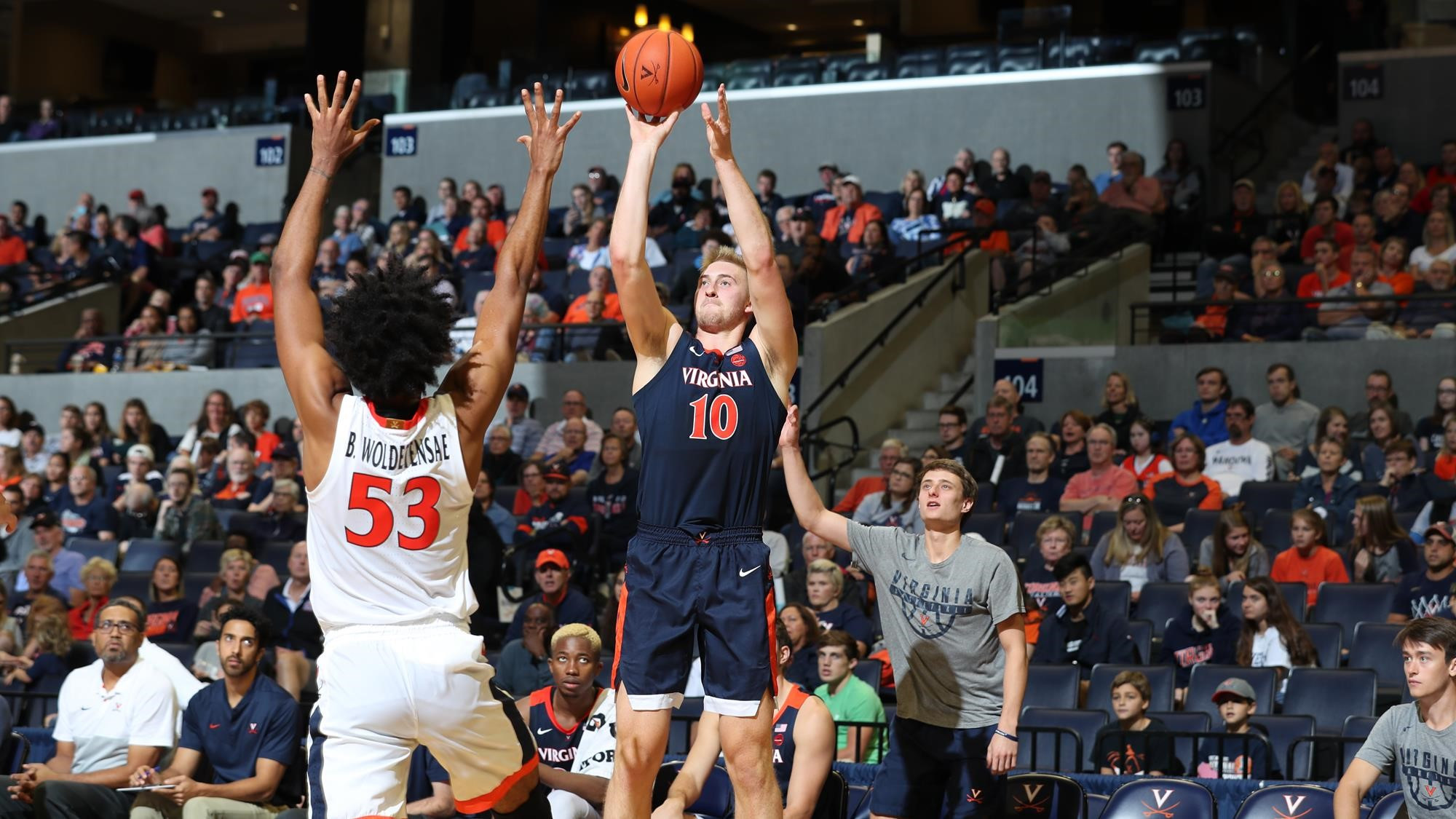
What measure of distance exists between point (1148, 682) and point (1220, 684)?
1.19ft

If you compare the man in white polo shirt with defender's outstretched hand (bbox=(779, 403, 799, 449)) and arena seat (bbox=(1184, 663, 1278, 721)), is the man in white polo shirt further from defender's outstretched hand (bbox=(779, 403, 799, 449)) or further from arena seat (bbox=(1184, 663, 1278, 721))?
arena seat (bbox=(1184, 663, 1278, 721))

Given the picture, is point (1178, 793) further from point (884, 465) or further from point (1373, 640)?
point (884, 465)

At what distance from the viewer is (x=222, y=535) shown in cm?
1352

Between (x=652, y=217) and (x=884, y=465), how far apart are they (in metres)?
6.44

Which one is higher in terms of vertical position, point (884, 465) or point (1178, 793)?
point (884, 465)

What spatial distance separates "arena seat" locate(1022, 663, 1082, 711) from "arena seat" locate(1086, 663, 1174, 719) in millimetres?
93

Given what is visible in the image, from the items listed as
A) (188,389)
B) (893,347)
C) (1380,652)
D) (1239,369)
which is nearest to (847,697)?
(1380,652)

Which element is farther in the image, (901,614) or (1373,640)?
(1373,640)

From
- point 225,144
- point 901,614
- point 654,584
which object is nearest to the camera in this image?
point 654,584

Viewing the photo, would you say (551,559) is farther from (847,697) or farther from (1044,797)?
(1044,797)

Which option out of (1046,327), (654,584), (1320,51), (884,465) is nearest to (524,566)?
(884,465)

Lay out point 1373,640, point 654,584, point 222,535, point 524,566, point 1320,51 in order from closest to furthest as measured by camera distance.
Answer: point 654,584 < point 1373,640 < point 524,566 < point 222,535 < point 1320,51

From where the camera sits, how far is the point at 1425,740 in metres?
5.84

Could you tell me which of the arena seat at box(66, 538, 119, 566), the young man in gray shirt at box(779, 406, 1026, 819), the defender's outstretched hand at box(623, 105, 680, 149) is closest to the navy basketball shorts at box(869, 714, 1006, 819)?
the young man in gray shirt at box(779, 406, 1026, 819)
